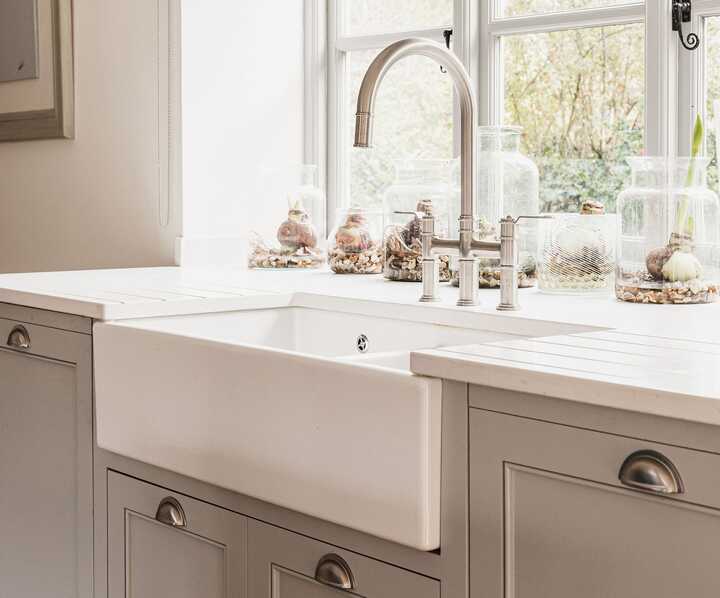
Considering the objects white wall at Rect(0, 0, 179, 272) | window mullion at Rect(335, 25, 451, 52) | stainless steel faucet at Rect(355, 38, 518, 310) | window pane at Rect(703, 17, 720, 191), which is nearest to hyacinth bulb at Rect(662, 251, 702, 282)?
stainless steel faucet at Rect(355, 38, 518, 310)

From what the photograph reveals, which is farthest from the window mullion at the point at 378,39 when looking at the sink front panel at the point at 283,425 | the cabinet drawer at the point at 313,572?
the cabinet drawer at the point at 313,572

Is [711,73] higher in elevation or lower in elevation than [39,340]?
higher

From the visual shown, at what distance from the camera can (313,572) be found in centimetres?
137

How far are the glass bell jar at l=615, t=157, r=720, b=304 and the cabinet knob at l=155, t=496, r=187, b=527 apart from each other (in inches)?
31.2

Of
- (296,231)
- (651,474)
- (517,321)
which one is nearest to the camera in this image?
(651,474)

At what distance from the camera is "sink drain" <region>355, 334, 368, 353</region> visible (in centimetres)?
181

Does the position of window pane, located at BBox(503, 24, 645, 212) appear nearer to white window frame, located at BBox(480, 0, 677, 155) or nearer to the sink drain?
white window frame, located at BBox(480, 0, 677, 155)

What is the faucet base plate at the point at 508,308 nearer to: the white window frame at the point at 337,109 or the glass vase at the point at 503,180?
the glass vase at the point at 503,180

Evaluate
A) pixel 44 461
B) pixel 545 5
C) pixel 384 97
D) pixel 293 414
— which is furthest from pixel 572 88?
pixel 44 461

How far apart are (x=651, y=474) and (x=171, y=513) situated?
85 centimetres

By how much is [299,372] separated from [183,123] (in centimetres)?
143

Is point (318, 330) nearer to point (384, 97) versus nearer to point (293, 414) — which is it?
point (293, 414)

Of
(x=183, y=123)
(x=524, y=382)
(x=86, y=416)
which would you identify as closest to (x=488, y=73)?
(x=183, y=123)

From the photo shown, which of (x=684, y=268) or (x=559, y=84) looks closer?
(x=684, y=268)
